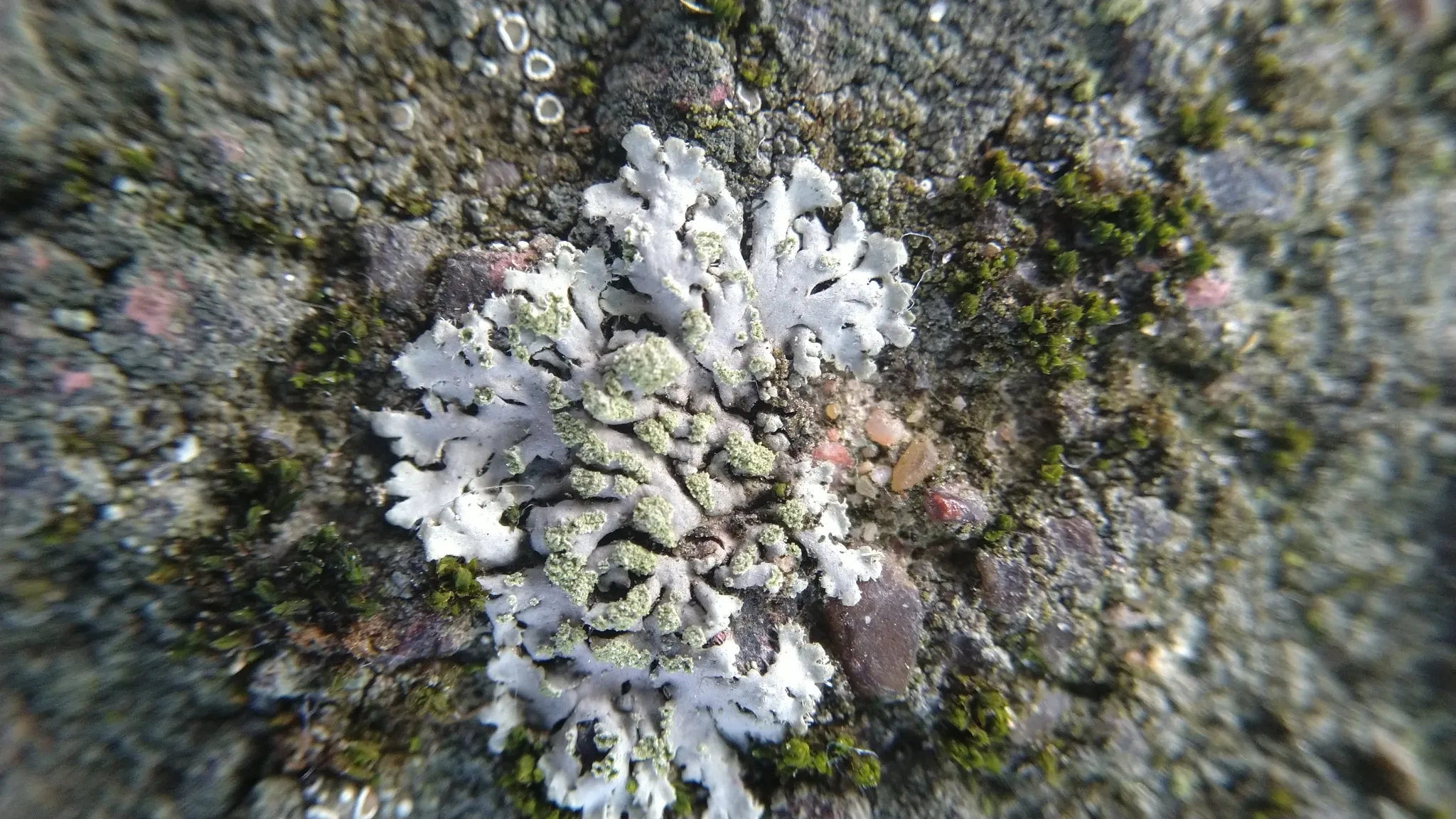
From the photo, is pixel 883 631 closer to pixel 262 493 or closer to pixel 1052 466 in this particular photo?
pixel 1052 466

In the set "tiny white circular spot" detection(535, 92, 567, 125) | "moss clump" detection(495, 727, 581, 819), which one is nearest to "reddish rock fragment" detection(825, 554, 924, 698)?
"moss clump" detection(495, 727, 581, 819)

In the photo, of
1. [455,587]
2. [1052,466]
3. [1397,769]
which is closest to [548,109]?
[455,587]

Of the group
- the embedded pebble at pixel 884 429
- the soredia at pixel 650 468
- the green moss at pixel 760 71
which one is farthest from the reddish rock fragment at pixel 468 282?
the embedded pebble at pixel 884 429

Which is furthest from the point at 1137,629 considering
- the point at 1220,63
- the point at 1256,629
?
the point at 1220,63

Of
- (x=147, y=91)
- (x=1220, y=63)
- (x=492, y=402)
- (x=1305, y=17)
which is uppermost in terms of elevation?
(x=1305, y=17)

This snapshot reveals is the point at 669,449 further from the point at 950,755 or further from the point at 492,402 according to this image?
the point at 950,755

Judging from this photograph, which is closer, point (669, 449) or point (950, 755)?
point (669, 449)
